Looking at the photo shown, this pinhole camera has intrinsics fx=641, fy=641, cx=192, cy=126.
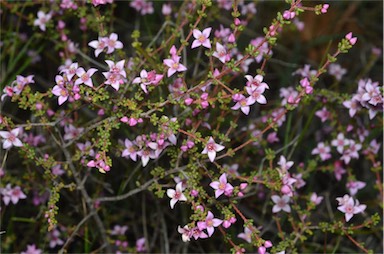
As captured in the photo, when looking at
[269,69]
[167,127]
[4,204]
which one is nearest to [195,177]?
[167,127]

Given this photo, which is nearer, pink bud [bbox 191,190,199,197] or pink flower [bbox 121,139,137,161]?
pink bud [bbox 191,190,199,197]

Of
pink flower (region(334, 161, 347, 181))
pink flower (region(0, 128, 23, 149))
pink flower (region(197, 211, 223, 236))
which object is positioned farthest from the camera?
pink flower (region(334, 161, 347, 181))

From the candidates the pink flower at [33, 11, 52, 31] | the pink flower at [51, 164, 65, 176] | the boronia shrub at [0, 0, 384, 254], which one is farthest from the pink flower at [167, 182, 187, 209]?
the pink flower at [33, 11, 52, 31]

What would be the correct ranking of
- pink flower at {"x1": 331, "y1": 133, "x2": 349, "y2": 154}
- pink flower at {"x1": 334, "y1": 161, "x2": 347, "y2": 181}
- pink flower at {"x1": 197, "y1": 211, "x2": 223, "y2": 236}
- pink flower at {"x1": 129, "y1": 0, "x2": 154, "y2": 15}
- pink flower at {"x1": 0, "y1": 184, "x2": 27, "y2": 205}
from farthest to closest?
pink flower at {"x1": 129, "y1": 0, "x2": 154, "y2": 15} < pink flower at {"x1": 334, "y1": 161, "x2": 347, "y2": 181} < pink flower at {"x1": 331, "y1": 133, "x2": 349, "y2": 154} < pink flower at {"x1": 0, "y1": 184, "x2": 27, "y2": 205} < pink flower at {"x1": 197, "y1": 211, "x2": 223, "y2": 236}

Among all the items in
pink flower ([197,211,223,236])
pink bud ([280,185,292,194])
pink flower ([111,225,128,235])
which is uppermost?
pink flower ([111,225,128,235])

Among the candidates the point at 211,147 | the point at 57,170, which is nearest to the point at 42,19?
the point at 57,170

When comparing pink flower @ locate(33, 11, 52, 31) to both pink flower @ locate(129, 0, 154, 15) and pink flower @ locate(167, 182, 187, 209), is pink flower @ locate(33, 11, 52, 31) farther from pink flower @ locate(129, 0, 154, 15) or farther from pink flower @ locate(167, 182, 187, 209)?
pink flower @ locate(167, 182, 187, 209)

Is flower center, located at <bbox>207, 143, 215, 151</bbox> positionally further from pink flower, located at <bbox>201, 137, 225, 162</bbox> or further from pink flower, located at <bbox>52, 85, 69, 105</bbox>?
pink flower, located at <bbox>52, 85, 69, 105</bbox>

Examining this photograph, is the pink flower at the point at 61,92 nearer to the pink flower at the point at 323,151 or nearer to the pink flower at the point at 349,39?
the pink flower at the point at 349,39

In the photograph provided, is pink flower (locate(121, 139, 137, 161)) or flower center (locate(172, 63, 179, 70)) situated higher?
flower center (locate(172, 63, 179, 70))

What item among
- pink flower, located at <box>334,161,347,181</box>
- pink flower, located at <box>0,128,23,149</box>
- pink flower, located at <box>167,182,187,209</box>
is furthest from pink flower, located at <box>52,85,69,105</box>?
pink flower, located at <box>334,161,347,181</box>
